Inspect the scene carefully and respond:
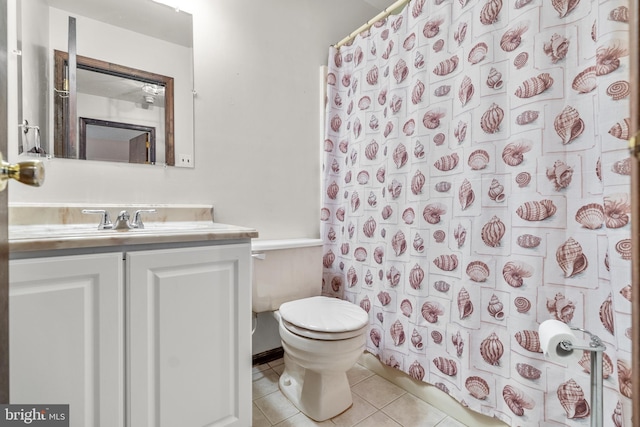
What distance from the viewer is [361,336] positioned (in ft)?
4.27

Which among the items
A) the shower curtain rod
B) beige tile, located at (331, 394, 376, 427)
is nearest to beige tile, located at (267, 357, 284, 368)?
beige tile, located at (331, 394, 376, 427)

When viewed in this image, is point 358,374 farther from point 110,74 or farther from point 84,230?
point 110,74

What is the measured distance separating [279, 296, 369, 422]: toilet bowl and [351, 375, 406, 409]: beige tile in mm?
129

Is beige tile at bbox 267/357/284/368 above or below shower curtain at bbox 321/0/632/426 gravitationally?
below

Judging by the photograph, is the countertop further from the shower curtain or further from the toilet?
the shower curtain

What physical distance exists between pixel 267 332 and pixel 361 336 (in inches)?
28.8

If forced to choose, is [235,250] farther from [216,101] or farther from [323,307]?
[216,101]

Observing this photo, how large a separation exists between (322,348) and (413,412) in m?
0.58

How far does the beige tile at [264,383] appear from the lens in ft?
5.01

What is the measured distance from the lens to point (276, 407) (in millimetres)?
1415

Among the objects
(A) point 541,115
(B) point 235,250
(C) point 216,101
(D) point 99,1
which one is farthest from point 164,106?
(A) point 541,115

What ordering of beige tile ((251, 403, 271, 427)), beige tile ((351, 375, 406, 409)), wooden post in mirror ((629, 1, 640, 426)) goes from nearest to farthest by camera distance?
wooden post in mirror ((629, 1, 640, 426))
beige tile ((251, 403, 271, 427))
beige tile ((351, 375, 406, 409))

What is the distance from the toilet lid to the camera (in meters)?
1.24

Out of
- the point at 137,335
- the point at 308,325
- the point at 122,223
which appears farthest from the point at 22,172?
the point at 308,325
